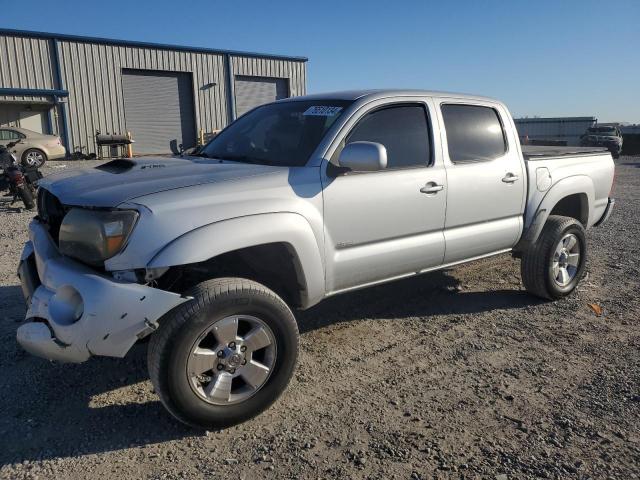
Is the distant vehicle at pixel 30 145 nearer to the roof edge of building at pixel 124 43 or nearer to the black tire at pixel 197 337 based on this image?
the roof edge of building at pixel 124 43

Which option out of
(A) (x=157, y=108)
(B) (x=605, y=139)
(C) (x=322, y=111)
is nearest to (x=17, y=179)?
(C) (x=322, y=111)

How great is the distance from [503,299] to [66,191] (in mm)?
3947

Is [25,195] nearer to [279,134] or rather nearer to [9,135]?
[279,134]

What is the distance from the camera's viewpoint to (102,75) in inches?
968

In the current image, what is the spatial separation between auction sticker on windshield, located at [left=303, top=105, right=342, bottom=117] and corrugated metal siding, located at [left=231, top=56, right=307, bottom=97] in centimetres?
2524

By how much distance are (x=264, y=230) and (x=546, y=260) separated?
3.01 metres

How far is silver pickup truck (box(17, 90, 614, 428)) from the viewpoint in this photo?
104 inches

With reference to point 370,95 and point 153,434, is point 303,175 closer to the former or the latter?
point 370,95

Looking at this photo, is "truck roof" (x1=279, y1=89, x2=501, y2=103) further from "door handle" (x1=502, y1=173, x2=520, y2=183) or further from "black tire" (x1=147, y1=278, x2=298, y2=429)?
"black tire" (x1=147, y1=278, x2=298, y2=429)

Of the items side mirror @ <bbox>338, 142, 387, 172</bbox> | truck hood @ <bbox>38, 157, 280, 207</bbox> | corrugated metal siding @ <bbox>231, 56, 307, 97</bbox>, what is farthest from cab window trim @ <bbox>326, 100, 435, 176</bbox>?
corrugated metal siding @ <bbox>231, 56, 307, 97</bbox>

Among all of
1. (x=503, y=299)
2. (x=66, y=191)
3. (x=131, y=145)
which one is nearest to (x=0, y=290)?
(x=66, y=191)

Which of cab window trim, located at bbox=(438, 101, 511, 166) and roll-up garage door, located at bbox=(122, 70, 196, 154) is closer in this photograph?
cab window trim, located at bbox=(438, 101, 511, 166)

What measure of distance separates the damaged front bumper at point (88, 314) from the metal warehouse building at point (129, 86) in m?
23.4

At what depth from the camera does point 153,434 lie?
285cm
